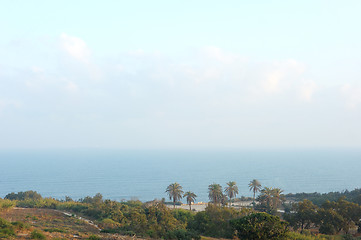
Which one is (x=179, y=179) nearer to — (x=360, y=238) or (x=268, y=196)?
(x=268, y=196)

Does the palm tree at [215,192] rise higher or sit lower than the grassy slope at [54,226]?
lower

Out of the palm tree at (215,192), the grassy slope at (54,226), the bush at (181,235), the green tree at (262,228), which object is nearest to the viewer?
the green tree at (262,228)

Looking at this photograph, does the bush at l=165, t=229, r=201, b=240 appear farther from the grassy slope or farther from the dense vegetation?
the grassy slope

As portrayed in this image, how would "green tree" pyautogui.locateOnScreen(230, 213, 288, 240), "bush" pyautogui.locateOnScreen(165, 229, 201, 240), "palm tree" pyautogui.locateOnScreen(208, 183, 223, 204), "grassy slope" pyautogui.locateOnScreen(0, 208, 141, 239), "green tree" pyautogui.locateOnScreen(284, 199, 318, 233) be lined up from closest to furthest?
"green tree" pyautogui.locateOnScreen(230, 213, 288, 240), "grassy slope" pyautogui.locateOnScreen(0, 208, 141, 239), "bush" pyautogui.locateOnScreen(165, 229, 201, 240), "green tree" pyautogui.locateOnScreen(284, 199, 318, 233), "palm tree" pyautogui.locateOnScreen(208, 183, 223, 204)

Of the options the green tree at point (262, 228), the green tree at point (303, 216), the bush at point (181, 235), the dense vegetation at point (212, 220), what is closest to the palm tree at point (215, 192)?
the dense vegetation at point (212, 220)

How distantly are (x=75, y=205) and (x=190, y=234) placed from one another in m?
27.3

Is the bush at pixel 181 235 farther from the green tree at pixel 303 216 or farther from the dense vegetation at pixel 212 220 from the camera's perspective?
the green tree at pixel 303 216

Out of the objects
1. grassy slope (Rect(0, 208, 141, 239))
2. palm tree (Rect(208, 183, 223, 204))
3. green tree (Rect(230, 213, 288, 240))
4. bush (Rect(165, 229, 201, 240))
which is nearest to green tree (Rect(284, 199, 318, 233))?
palm tree (Rect(208, 183, 223, 204))

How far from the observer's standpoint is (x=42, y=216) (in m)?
32.5

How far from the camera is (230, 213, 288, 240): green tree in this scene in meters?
19.6

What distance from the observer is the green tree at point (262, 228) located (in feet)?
64.2

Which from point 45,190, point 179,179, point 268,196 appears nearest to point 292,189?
point 179,179

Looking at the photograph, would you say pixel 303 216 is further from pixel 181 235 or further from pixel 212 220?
pixel 181 235

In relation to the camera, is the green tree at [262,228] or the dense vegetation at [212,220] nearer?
the green tree at [262,228]
